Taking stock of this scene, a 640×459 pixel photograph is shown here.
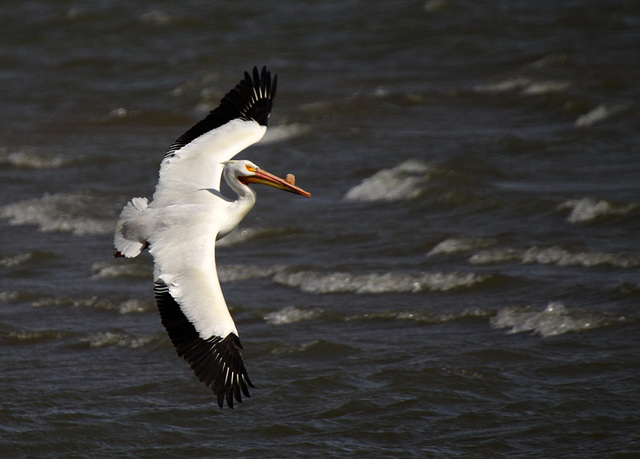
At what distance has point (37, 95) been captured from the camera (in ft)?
57.6

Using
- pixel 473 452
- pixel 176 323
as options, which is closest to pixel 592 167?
pixel 473 452

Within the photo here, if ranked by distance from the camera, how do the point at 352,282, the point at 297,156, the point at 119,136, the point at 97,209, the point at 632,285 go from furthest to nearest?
the point at 119,136
the point at 297,156
the point at 97,209
the point at 352,282
the point at 632,285

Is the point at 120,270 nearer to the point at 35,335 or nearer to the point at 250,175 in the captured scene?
the point at 35,335

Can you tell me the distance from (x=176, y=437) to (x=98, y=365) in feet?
4.55

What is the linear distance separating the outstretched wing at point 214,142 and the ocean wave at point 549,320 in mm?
2497

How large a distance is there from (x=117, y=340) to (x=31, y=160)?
6588 millimetres

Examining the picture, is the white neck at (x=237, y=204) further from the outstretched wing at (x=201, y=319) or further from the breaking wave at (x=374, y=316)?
the breaking wave at (x=374, y=316)

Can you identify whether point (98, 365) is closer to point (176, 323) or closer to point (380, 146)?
point (176, 323)

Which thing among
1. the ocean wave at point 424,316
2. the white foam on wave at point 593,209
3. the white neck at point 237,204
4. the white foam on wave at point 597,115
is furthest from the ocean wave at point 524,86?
the white neck at point 237,204

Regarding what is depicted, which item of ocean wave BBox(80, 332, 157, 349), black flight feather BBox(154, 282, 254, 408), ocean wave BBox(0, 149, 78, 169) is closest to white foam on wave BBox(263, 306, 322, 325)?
ocean wave BBox(80, 332, 157, 349)

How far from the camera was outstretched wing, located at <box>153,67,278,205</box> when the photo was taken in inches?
261

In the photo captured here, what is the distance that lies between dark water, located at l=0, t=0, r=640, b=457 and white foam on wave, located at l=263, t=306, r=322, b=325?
2 centimetres

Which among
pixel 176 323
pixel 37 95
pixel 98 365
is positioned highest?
pixel 37 95

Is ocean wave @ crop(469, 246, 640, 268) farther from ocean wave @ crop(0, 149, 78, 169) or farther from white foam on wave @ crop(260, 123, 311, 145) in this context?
ocean wave @ crop(0, 149, 78, 169)
